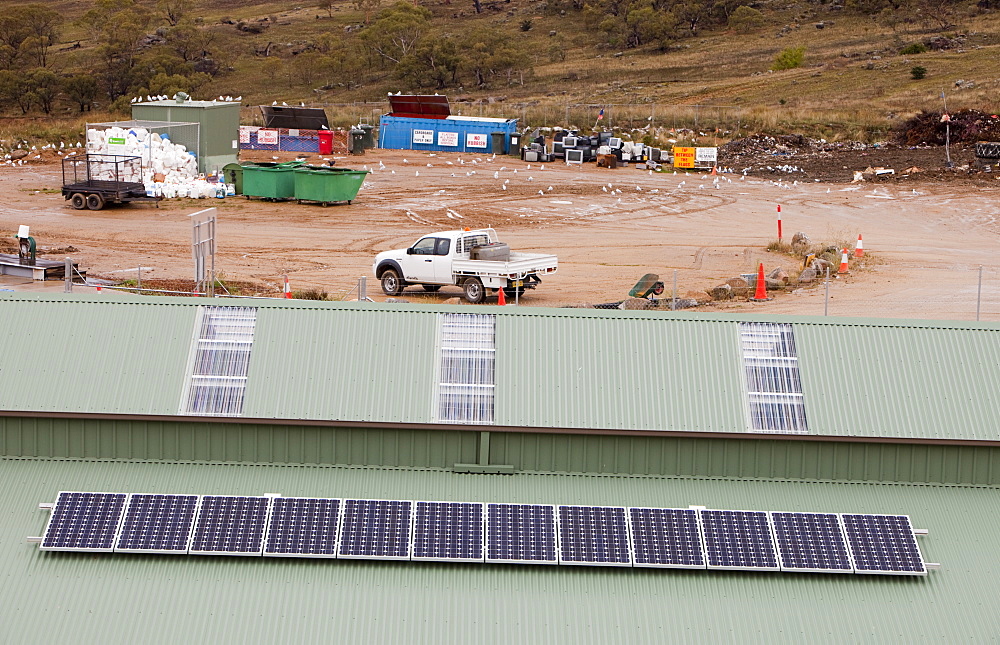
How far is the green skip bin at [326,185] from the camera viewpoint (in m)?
49.3

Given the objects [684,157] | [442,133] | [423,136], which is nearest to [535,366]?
[684,157]

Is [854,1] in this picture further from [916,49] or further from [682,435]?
[682,435]

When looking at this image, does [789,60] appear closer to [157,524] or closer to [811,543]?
[811,543]

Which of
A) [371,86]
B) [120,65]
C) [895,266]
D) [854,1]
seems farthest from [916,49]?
[120,65]

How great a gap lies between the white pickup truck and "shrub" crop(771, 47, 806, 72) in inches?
2958

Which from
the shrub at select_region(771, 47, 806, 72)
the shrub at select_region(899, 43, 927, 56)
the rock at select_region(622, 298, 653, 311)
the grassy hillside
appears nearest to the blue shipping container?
the grassy hillside

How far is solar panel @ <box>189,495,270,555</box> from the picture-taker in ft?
39.2

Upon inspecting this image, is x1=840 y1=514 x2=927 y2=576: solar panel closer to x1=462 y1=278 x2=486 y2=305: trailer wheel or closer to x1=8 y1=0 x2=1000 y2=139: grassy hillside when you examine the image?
x1=462 y1=278 x2=486 y2=305: trailer wheel

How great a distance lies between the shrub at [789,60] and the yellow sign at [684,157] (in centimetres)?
3710

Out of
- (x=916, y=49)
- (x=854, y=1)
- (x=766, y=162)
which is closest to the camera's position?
(x=766, y=162)

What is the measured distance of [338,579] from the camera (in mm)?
11828

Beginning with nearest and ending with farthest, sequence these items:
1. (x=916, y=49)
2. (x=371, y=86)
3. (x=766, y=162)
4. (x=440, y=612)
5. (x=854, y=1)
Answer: (x=440, y=612), (x=766, y=162), (x=916, y=49), (x=371, y=86), (x=854, y=1)

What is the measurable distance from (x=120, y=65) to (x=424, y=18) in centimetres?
3151

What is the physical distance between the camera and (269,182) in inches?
1965
